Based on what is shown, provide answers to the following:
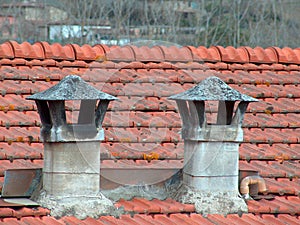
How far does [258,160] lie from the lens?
22.9 ft

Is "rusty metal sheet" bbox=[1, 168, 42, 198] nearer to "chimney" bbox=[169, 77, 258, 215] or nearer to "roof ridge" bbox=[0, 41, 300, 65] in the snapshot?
"chimney" bbox=[169, 77, 258, 215]

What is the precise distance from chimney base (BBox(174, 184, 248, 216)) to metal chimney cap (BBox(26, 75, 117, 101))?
106 centimetres

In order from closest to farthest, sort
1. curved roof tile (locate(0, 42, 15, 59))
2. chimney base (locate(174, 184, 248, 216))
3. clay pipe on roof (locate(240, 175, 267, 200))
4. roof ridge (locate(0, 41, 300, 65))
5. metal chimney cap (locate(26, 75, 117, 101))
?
metal chimney cap (locate(26, 75, 117, 101)) < chimney base (locate(174, 184, 248, 216)) < clay pipe on roof (locate(240, 175, 267, 200)) < curved roof tile (locate(0, 42, 15, 59)) < roof ridge (locate(0, 41, 300, 65))

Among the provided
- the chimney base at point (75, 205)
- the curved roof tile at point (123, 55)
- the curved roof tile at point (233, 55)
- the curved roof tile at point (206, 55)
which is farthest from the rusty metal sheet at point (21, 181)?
the curved roof tile at point (233, 55)

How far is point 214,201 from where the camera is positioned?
234 inches

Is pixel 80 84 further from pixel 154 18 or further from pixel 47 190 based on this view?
pixel 154 18

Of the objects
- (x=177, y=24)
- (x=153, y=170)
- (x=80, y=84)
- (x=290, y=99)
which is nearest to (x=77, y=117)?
(x=80, y=84)

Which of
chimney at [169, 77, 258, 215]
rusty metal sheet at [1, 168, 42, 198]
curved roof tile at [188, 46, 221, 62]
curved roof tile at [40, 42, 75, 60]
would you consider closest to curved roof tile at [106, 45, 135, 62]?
curved roof tile at [40, 42, 75, 60]

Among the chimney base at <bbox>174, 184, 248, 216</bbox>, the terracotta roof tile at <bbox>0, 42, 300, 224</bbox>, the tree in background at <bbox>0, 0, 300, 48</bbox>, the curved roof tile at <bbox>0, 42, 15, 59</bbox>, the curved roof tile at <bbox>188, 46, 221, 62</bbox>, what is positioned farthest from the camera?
the tree in background at <bbox>0, 0, 300, 48</bbox>

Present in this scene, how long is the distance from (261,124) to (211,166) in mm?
1788

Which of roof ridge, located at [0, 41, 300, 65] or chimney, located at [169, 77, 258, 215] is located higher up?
roof ridge, located at [0, 41, 300, 65]

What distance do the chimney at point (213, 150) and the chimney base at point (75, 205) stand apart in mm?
739

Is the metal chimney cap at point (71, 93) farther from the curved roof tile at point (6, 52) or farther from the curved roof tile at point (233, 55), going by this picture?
the curved roof tile at point (233, 55)

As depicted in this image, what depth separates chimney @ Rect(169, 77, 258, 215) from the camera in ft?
19.3
